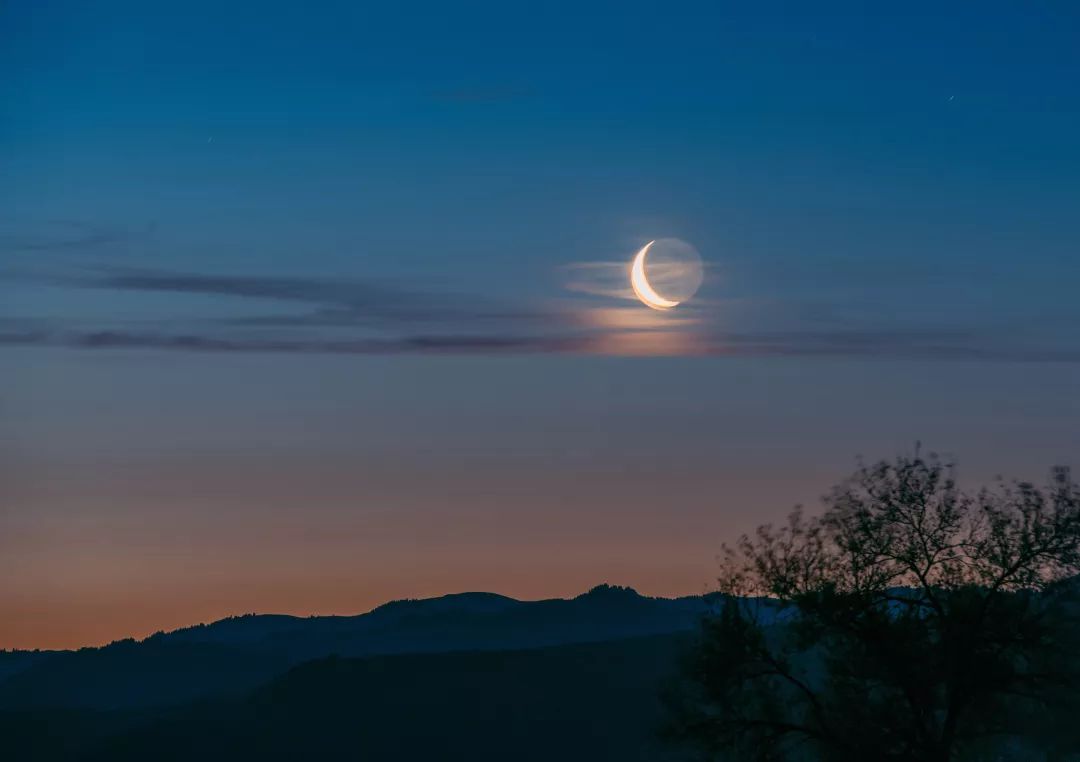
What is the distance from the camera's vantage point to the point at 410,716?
152 metres

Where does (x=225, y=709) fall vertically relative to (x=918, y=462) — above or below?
above

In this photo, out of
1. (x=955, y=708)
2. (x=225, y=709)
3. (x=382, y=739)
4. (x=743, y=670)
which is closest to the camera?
(x=955, y=708)

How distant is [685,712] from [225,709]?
395ft

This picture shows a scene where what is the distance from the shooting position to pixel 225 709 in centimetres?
15662

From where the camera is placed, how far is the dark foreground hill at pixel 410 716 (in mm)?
142875

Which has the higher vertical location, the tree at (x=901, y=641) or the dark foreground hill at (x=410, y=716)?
the dark foreground hill at (x=410, y=716)

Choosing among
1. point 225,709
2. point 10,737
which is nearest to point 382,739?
point 225,709

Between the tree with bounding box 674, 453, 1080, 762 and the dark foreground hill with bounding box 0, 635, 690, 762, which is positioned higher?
the dark foreground hill with bounding box 0, 635, 690, 762

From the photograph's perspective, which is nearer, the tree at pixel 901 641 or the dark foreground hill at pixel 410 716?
the tree at pixel 901 641

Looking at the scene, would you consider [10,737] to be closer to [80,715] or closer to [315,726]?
[80,715]

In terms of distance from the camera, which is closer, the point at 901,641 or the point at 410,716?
the point at 901,641

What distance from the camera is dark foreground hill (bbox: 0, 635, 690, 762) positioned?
142875 mm

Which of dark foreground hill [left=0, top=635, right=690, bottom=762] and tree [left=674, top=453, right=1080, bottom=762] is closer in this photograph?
tree [left=674, top=453, right=1080, bottom=762]

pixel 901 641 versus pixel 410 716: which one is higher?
pixel 410 716
